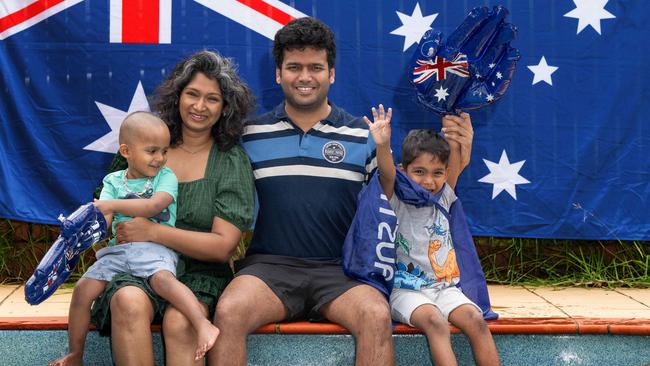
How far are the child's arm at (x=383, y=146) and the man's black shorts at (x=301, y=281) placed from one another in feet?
1.30

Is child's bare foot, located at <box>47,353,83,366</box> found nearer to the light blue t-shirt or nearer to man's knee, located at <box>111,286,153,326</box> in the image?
man's knee, located at <box>111,286,153,326</box>

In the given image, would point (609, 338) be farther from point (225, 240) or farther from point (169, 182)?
point (169, 182)

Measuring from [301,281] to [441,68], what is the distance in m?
1.02

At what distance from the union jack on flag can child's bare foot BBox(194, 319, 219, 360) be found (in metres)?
1.33

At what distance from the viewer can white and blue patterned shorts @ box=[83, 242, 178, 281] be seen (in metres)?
2.89

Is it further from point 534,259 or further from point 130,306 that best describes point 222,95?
point 534,259

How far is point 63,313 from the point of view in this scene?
3387 mm

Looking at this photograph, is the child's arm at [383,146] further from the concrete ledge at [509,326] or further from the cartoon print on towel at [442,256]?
the concrete ledge at [509,326]

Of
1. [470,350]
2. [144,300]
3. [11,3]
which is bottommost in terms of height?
[470,350]

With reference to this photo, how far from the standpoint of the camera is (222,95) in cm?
322

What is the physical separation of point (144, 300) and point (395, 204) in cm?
100

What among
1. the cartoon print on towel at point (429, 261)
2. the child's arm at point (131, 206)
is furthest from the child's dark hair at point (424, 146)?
the child's arm at point (131, 206)

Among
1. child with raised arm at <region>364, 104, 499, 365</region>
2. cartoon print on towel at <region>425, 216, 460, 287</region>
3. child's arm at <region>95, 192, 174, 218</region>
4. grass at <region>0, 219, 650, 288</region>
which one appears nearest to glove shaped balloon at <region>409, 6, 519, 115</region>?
child with raised arm at <region>364, 104, 499, 365</region>

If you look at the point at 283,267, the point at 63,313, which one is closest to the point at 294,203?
the point at 283,267
